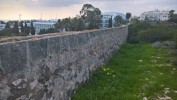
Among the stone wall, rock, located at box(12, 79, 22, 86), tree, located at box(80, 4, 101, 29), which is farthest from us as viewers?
tree, located at box(80, 4, 101, 29)

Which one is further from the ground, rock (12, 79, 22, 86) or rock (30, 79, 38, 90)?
rock (12, 79, 22, 86)

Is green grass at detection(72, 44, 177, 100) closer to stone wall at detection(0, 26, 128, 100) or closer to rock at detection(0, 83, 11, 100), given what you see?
stone wall at detection(0, 26, 128, 100)

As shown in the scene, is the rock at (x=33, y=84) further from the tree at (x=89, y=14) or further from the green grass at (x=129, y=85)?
the tree at (x=89, y=14)

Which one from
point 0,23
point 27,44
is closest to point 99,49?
point 27,44

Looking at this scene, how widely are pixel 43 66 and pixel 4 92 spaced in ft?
4.48

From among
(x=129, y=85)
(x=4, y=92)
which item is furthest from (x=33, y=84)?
(x=129, y=85)

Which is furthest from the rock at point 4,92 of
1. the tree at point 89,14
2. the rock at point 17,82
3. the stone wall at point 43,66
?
the tree at point 89,14

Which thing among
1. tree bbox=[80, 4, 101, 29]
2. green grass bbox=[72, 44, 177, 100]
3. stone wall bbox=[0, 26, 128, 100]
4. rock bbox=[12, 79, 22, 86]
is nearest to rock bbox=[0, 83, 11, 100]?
stone wall bbox=[0, 26, 128, 100]

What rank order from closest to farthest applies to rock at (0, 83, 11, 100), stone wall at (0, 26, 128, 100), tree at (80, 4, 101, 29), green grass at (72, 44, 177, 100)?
rock at (0, 83, 11, 100) < stone wall at (0, 26, 128, 100) < green grass at (72, 44, 177, 100) < tree at (80, 4, 101, 29)

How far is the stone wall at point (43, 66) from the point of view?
420cm

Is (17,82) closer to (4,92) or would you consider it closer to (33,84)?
(4,92)

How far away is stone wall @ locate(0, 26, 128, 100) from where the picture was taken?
4201 millimetres

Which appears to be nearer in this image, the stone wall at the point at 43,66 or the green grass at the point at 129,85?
the stone wall at the point at 43,66

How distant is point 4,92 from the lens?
4043mm
